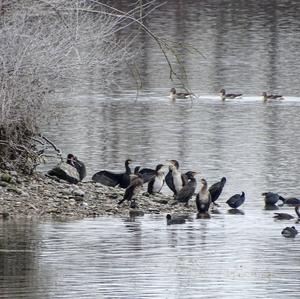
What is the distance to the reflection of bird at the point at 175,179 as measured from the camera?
25.4m

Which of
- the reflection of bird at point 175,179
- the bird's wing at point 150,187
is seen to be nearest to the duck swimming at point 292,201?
the reflection of bird at point 175,179

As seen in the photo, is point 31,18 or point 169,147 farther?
point 169,147

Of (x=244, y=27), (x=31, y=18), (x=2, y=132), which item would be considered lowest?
(x=2, y=132)

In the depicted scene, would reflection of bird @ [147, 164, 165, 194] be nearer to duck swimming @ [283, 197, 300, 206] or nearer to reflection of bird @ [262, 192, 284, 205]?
reflection of bird @ [262, 192, 284, 205]

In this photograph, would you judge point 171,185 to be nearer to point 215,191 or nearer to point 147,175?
point 147,175

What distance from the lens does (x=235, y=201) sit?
80.1 ft

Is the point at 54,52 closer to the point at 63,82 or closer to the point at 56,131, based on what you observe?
the point at 63,82

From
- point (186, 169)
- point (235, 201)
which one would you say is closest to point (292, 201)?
point (235, 201)

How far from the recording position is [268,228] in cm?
2131

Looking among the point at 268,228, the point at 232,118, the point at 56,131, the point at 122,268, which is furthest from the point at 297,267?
the point at 232,118

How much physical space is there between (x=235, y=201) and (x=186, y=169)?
5827 millimetres

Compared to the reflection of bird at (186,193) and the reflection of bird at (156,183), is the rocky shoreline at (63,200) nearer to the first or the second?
the reflection of bird at (186,193)

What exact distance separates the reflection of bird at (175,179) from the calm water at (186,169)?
82 centimetres

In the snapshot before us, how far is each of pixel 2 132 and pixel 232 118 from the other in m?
20.3
